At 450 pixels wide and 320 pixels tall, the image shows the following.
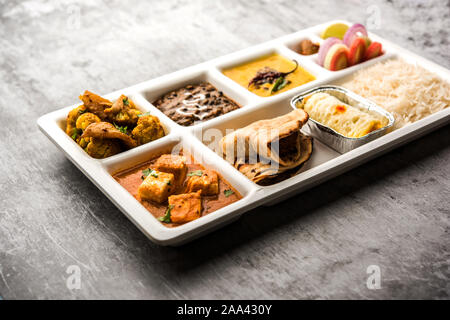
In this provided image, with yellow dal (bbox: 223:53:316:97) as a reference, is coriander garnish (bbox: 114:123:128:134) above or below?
above

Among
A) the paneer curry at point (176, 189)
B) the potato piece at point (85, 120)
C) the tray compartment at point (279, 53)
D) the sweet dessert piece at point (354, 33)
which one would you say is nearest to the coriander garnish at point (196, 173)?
the paneer curry at point (176, 189)

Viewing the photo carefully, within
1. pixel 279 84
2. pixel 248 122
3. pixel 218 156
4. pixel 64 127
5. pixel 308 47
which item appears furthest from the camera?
pixel 308 47

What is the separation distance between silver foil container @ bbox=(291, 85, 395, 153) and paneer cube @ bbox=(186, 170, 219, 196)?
84 centimetres

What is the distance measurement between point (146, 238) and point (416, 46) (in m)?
3.21

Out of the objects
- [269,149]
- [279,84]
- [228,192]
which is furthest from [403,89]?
[228,192]

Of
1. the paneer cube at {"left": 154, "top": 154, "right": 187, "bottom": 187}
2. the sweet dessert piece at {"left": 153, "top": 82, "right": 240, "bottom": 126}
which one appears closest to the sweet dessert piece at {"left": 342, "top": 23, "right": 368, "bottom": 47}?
the sweet dessert piece at {"left": 153, "top": 82, "right": 240, "bottom": 126}

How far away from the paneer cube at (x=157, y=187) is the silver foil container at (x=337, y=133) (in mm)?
1063

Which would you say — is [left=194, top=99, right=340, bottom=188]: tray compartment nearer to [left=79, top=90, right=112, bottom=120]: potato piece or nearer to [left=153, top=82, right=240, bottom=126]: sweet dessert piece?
[left=153, top=82, right=240, bottom=126]: sweet dessert piece

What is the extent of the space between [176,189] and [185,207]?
0.25 m

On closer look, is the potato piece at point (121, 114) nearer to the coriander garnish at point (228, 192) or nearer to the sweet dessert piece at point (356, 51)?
the coriander garnish at point (228, 192)

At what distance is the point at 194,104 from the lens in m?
3.54

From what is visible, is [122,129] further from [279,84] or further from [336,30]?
[336,30]

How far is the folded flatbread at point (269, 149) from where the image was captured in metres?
2.88

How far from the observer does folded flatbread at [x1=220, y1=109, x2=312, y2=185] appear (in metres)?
2.88
